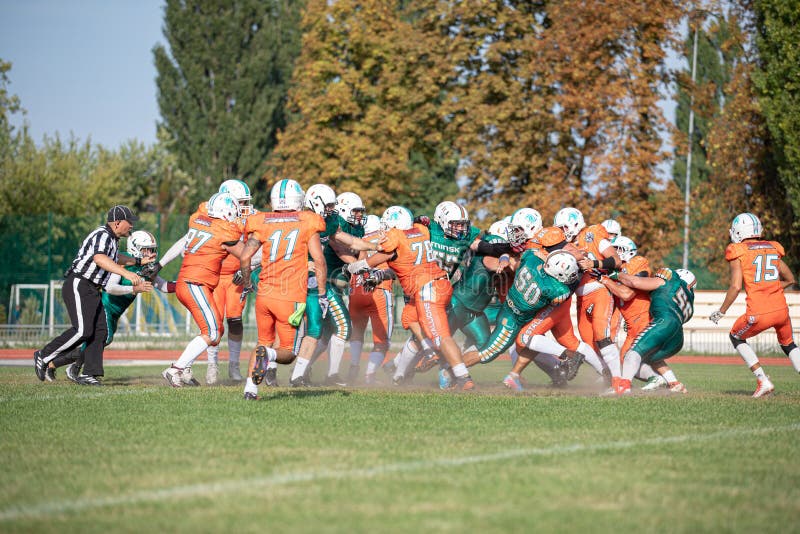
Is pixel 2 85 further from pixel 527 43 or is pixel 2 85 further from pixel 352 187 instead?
pixel 527 43

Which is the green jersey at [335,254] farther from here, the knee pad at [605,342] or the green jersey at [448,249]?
the knee pad at [605,342]

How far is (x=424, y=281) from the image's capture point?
36.8 feet

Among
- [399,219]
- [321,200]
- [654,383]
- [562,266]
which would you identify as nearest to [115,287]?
[321,200]

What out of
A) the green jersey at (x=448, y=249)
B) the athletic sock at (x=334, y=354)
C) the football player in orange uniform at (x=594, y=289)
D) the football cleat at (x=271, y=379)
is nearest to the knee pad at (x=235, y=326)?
the football cleat at (x=271, y=379)

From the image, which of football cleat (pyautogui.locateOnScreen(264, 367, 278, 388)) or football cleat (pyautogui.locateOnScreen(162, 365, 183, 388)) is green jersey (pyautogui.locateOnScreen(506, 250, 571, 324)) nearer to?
football cleat (pyautogui.locateOnScreen(264, 367, 278, 388))

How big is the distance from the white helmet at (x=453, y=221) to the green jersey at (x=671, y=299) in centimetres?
224

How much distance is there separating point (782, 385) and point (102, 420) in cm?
922

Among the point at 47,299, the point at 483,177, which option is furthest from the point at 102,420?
the point at 483,177

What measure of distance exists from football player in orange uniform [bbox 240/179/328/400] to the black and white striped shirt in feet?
8.30

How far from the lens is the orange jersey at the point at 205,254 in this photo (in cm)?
1121

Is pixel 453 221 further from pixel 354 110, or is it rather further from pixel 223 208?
pixel 354 110

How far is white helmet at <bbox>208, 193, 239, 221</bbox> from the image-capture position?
11227 mm

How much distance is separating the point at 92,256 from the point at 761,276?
7.43 meters

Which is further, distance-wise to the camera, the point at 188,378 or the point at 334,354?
the point at 334,354
